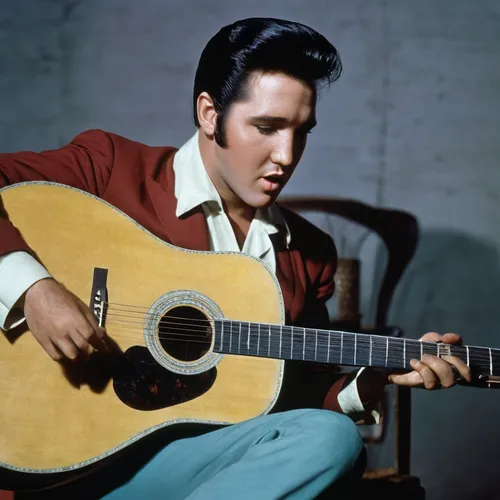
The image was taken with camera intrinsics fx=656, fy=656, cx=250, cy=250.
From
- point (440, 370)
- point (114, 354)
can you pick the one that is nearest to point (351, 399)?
point (440, 370)

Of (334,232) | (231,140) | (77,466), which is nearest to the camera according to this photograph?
(77,466)

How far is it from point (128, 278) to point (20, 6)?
68 centimetres

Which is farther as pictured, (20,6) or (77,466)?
(20,6)

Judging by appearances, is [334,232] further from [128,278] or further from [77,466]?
[77,466]

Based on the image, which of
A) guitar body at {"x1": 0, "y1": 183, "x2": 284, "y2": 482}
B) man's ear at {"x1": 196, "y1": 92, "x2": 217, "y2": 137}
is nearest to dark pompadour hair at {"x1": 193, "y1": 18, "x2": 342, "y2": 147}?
man's ear at {"x1": 196, "y1": 92, "x2": 217, "y2": 137}

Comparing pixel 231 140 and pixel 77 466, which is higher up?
pixel 231 140

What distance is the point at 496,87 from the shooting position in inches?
71.4

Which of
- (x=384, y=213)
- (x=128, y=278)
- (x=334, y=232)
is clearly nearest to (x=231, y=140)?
(x=128, y=278)

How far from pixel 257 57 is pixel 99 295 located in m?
0.56

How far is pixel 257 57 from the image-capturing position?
4.21ft

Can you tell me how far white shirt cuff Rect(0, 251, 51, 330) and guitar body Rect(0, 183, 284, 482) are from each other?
0.08 feet

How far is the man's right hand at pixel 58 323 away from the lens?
103 cm

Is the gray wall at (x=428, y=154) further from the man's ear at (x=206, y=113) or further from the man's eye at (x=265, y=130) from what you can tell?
the man's eye at (x=265, y=130)

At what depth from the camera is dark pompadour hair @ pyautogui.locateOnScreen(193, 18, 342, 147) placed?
128 cm
